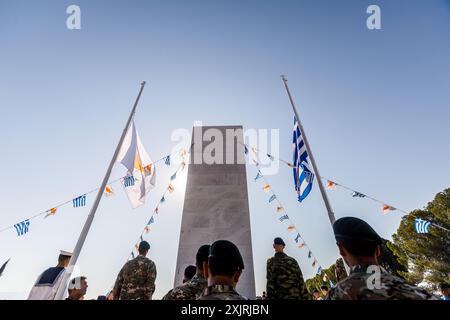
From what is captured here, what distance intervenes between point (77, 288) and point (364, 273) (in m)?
3.91

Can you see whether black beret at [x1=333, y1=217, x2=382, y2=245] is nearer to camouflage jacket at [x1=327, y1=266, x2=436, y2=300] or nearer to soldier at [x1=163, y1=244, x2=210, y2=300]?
camouflage jacket at [x1=327, y1=266, x2=436, y2=300]

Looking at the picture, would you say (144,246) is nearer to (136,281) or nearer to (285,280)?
(136,281)

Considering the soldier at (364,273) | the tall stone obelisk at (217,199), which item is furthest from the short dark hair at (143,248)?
the tall stone obelisk at (217,199)

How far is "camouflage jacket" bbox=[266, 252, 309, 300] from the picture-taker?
363cm

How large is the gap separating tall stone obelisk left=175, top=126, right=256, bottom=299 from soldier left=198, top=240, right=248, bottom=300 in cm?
694

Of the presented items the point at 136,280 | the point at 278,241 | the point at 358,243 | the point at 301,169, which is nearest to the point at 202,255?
the point at 278,241

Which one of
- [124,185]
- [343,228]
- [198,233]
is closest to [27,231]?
[124,185]

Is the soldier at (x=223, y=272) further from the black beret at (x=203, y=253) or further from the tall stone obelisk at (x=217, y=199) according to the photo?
the tall stone obelisk at (x=217, y=199)

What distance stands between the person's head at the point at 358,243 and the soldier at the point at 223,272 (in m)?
0.72

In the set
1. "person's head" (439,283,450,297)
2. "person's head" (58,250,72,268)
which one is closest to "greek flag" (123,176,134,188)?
"person's head" (58,250,72,268)

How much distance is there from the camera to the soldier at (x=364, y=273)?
147 cm

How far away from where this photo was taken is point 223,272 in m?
1.82

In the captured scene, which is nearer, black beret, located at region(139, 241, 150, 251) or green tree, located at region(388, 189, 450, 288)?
black beret, located at region(139, 241, 150, 251)
